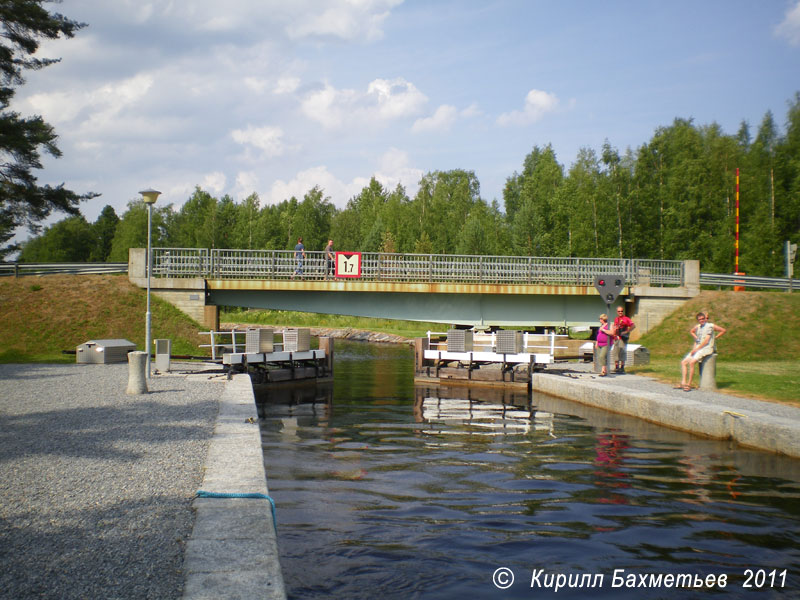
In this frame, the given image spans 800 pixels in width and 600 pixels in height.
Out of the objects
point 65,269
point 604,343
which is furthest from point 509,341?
point 65,269

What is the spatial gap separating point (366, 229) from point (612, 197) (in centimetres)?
3196

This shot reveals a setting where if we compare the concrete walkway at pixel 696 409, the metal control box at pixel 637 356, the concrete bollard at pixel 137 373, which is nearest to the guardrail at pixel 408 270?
the metal control box at pixel 637 356

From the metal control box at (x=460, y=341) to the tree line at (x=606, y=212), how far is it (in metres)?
28.6

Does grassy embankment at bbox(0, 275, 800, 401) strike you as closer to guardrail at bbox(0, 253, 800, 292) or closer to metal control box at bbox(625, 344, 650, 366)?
metal control box at bbox(625, 344, 650, 366)

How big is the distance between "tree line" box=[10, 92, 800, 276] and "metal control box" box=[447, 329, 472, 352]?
93.8 feet

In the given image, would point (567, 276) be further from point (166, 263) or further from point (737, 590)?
point (737, 590)

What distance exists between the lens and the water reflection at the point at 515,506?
6.61 m

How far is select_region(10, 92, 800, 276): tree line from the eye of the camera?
50125 millimetres

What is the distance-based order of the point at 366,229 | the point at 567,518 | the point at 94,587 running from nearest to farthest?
the point at 94,587
the point at 567,518
the point at 366,229

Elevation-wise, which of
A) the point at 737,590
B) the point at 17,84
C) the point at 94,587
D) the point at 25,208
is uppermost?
the point at 17,84

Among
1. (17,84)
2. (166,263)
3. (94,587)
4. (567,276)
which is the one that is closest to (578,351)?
(567,276)

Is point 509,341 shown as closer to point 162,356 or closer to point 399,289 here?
point 399,289

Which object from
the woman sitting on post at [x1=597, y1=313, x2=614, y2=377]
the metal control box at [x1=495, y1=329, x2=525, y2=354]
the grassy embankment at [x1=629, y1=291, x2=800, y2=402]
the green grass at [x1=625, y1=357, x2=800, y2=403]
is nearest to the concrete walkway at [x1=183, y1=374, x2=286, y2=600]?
the green grass at [x1=625, y1=357, x2=800, y2=403]

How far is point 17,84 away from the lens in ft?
89.8
